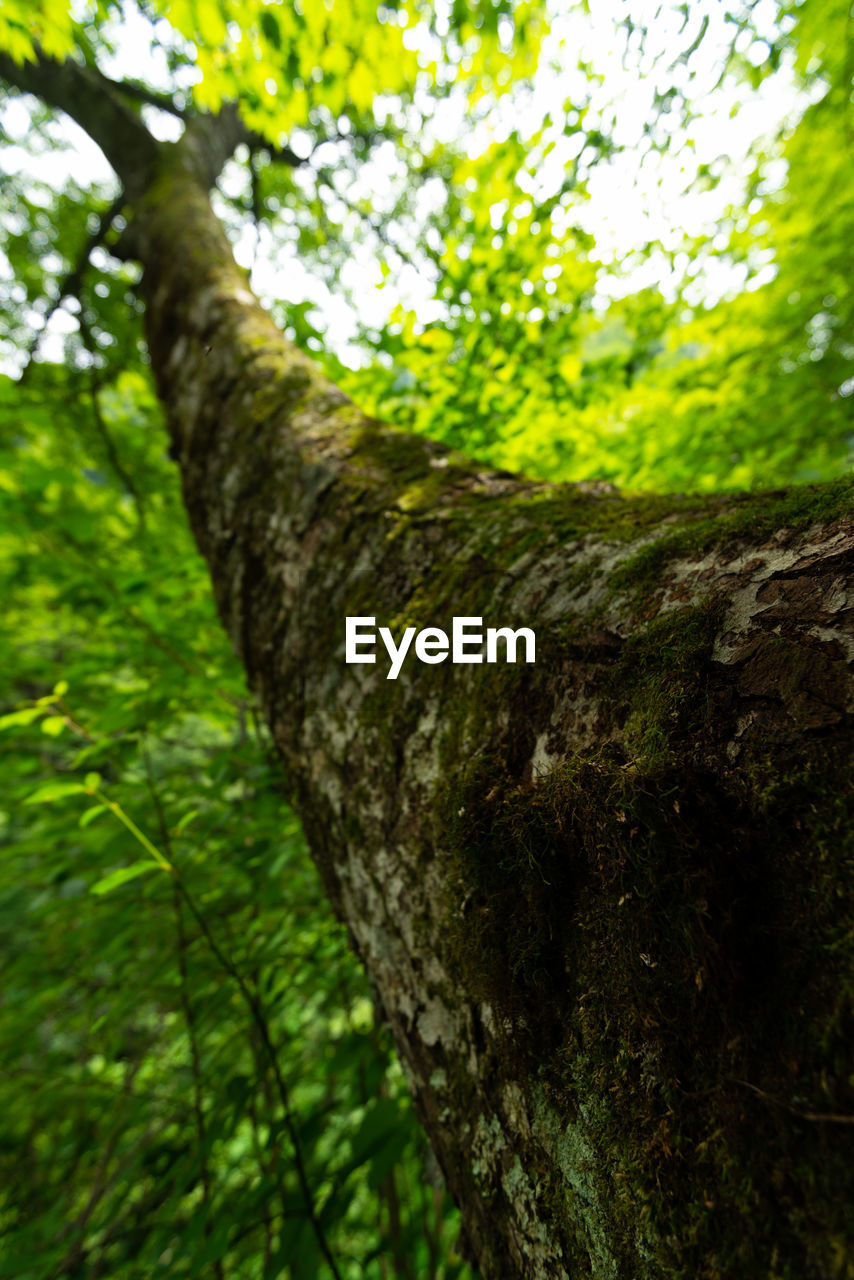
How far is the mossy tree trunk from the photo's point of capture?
1.47 feet

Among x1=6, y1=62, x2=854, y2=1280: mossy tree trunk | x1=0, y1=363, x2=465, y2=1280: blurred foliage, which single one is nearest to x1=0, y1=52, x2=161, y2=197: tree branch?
x1=0, y1=363, x2=465, y2=1280: blurred foliage

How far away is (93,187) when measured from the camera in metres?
5.62

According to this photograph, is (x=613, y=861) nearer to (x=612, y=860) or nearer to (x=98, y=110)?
(x=612, y=860)

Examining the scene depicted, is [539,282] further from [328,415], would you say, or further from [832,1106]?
[832,1106]

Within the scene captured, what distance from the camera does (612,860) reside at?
601mm

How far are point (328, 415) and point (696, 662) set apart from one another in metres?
1.34

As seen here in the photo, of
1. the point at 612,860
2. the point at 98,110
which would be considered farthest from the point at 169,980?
the point at 98,110

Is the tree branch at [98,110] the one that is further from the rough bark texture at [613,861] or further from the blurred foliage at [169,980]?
the rough bark texture at [613,861]

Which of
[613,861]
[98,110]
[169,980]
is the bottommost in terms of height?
[169,980]

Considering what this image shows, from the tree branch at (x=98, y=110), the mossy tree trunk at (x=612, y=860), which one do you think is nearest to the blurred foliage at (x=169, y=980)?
the mossy tree trunk at (x=612, y=860)

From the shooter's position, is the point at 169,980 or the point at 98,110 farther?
the point at 98,110

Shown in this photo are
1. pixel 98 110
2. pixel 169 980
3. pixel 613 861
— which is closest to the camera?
pixel 613 861

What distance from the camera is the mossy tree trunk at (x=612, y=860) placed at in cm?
45

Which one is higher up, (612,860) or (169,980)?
(612,860)
